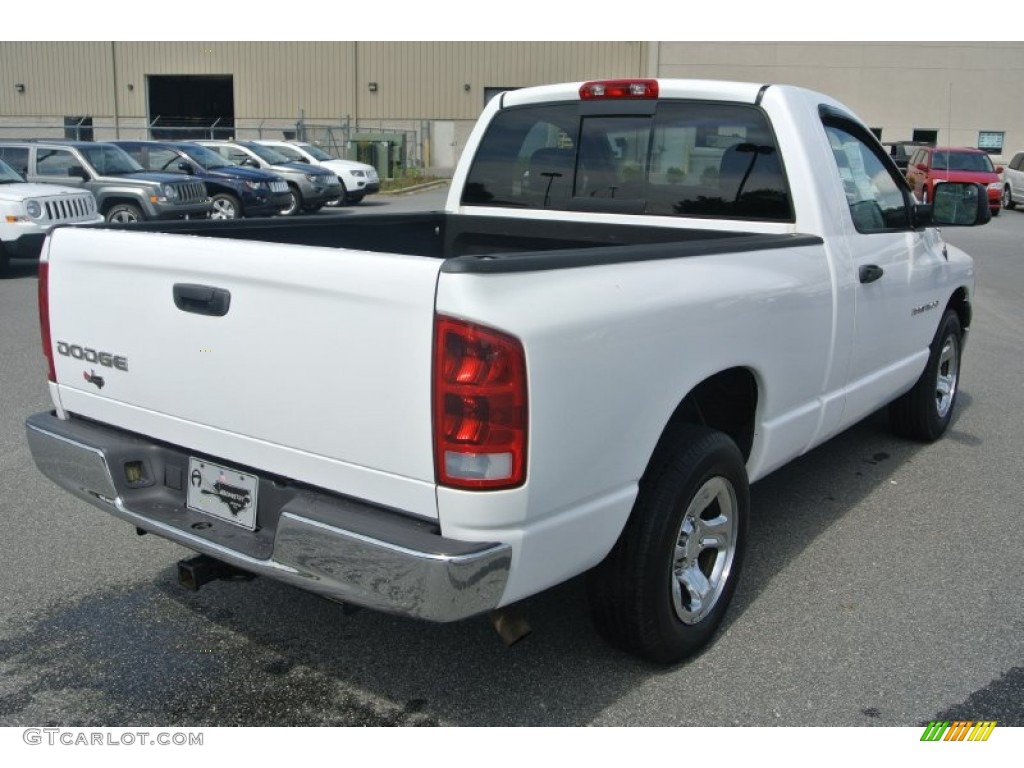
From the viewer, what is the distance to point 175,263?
10.1 feet

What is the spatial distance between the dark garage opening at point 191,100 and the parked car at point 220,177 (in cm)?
2454

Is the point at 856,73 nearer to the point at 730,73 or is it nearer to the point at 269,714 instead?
the point at 730,73

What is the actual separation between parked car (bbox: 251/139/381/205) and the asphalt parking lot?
20.0 meters

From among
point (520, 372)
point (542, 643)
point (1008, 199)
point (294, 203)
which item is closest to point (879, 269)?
point (542, 643)

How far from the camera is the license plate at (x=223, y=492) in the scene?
Answer: 303cm

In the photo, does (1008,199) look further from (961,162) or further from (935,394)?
(935,394)

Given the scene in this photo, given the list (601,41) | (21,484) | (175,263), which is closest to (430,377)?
(175,263)

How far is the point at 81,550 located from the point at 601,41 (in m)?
37.9

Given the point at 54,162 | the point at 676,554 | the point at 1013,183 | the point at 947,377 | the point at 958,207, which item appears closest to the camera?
the point at 676,554

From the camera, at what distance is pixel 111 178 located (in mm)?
15148

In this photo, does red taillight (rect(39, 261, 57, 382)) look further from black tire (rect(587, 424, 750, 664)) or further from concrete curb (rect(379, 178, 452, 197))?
concrete curb (rect(379, 178, 452, 197))

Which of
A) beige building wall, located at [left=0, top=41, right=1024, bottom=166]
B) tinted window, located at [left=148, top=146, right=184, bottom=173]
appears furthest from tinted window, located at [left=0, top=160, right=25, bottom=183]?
beige building wall, located at [left=0, top=41, right=1024, bottom=166]
